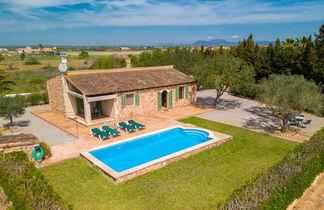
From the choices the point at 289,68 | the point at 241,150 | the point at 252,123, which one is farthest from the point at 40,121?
the point at 289,68

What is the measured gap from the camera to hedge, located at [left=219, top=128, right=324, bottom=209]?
7527mm

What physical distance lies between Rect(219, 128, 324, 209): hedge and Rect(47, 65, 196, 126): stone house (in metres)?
13.2

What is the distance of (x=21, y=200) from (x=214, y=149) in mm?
10609

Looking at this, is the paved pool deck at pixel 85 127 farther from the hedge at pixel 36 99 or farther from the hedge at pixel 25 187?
the hedge at pixel 36 99

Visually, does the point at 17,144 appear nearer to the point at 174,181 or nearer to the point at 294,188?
the point at 174,181

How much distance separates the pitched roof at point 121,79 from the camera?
733 inches

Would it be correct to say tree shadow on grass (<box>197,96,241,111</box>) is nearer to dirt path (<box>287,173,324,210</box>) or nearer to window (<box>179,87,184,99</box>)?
window (<box>179,87,184,99</box>)

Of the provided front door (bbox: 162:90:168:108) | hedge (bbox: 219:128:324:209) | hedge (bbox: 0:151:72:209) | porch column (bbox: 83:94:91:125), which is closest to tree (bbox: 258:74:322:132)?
hedge (bbox: 219:128:324:209)

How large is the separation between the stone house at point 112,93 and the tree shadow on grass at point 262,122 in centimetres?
748

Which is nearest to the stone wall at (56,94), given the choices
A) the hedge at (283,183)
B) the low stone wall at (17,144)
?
the low stone wall at (17,144)

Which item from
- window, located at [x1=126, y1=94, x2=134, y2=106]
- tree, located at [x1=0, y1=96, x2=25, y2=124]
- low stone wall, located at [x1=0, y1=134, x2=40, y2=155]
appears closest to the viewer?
low stone wall, located at [x1=0, y1=134, x2=40, y2=155]

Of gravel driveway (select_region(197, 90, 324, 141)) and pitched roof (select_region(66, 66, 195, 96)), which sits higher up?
pitched roof (select_region(66, 66, 195, 96))

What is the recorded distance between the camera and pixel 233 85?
21.7 m

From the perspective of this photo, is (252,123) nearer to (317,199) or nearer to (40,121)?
(317,199)
